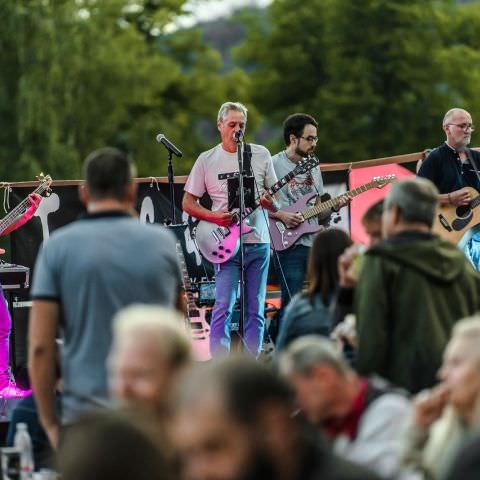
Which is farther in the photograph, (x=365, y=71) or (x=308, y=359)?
(x=365, y=71)

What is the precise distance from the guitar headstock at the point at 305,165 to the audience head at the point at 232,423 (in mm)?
8050

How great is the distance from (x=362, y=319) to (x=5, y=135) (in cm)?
3425

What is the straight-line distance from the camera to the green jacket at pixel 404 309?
7340 millimetres

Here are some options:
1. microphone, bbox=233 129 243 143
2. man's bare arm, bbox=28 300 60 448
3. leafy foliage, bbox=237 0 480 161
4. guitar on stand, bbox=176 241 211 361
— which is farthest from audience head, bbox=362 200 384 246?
leafy foliage, bbox=237 0 480 161

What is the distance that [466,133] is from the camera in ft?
40.9

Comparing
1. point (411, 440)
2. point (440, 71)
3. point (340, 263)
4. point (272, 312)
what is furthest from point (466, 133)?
point (440, 71)

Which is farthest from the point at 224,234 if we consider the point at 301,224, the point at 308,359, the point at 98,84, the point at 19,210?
the point at 98,84

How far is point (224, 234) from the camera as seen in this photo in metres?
12.3

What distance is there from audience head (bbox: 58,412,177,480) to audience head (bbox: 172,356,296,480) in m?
0.09

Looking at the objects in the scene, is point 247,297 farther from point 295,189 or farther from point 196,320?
point 196,320

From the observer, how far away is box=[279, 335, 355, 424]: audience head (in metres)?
6.20

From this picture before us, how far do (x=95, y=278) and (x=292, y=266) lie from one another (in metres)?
5.86

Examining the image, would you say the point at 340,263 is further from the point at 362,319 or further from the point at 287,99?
the point at 287,99

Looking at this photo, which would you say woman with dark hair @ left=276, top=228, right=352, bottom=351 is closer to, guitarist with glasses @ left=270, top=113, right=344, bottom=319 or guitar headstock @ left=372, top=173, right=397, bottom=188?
guitarist with glasses @ left=270, top=113, right=344, bottom=319
